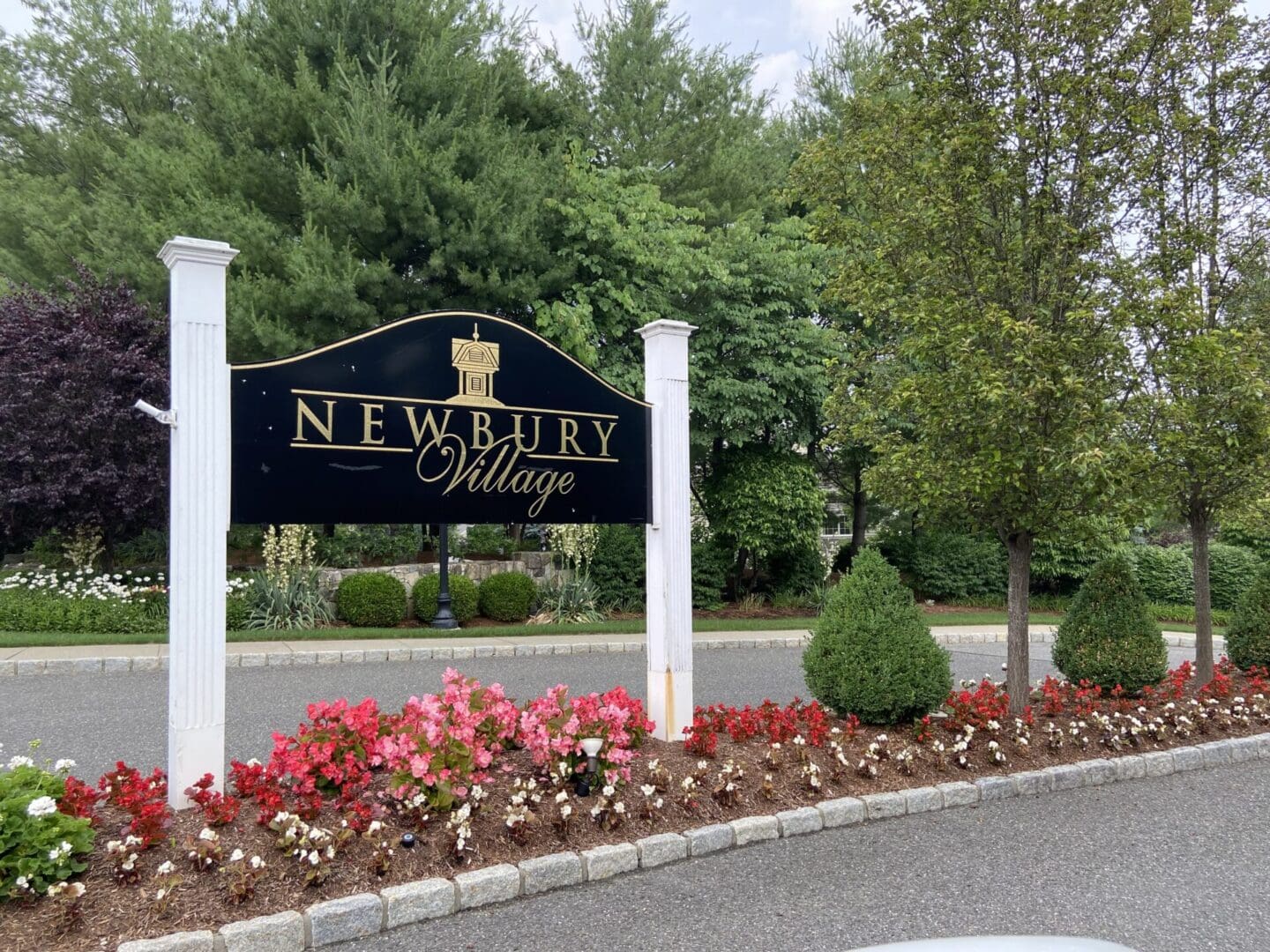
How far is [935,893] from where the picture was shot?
3502 millimetres

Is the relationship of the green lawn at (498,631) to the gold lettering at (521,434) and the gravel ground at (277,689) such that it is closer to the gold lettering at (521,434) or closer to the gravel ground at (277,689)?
the gravel ground at (277,689)

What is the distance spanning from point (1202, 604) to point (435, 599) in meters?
9.36

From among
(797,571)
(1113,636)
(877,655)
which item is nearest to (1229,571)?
(797,571)

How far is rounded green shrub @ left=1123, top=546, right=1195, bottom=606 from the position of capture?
17109mm

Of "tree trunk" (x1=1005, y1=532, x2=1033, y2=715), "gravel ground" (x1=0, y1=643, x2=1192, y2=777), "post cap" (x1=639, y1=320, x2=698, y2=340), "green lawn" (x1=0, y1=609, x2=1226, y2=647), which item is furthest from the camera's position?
"green lawn" (x1=0, y1=609, x2=1226, y2=647)

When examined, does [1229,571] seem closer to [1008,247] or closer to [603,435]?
[1008,247]

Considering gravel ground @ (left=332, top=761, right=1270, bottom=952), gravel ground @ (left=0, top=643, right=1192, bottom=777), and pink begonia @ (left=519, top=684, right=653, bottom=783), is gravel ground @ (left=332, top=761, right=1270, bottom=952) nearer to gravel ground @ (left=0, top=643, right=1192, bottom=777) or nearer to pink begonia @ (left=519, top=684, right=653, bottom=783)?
pink begonia @ (left=519, top=684, right=653, bottom=783)

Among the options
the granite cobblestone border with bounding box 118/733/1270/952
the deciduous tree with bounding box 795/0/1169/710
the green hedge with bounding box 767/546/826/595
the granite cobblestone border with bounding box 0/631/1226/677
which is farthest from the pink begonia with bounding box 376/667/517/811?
the green hedge with bounding box 767/546/826/595

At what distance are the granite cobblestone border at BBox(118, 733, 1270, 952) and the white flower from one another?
618mm

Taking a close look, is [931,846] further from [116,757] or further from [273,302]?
[273,302]

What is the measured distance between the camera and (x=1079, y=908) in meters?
3.38

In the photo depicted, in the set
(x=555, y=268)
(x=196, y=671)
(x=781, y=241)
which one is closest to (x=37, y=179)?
(x=555, y=268)

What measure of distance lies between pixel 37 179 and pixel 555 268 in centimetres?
1074

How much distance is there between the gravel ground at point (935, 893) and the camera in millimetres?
3119
